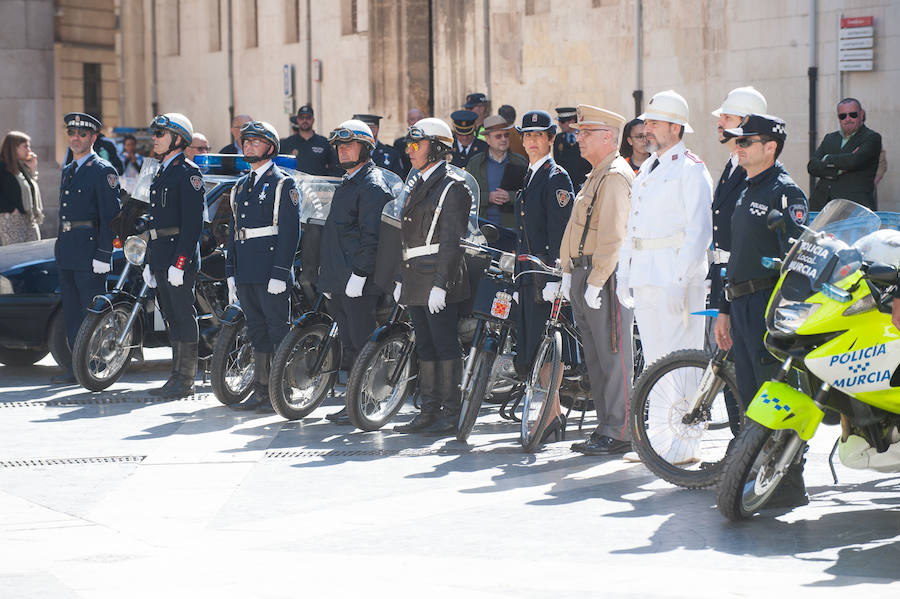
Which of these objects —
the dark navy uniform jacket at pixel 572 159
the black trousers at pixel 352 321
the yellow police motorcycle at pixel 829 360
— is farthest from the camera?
the dark navy uniform jacket at pixel 572 159

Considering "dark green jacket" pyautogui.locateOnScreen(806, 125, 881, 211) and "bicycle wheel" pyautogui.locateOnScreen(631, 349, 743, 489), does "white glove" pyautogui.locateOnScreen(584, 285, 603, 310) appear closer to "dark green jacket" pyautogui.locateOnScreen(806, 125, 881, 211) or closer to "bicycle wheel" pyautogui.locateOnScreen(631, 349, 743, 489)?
"bicycle wheel" pyautogui.locateOnScreen(631, 349, 743, 489)

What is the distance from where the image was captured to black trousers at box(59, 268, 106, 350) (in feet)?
40.5

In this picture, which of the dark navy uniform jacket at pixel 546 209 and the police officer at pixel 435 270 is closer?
the dark navy uniform jacket at pixel 546 209

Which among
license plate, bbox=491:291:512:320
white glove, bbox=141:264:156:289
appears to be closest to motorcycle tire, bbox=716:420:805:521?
license plate, bbox=491:291:512:320

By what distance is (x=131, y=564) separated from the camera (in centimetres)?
649

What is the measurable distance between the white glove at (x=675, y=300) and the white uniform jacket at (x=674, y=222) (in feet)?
0.12

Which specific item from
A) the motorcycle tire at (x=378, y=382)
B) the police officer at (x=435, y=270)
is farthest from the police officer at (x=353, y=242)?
the police officer at (x=435, y=270)

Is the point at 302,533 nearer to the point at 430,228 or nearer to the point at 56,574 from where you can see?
the point at 56,574

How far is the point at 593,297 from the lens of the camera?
349 inches

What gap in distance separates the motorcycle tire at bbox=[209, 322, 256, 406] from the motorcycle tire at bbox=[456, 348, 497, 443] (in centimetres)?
213

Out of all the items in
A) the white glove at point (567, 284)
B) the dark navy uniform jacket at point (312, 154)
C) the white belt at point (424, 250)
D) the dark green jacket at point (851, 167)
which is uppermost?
the dark navy uniform jacket at point (312, 154)

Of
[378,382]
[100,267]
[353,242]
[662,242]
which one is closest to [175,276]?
[100,267]

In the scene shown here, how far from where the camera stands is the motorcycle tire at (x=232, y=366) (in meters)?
11.0

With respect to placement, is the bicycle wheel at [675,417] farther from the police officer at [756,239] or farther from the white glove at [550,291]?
the white glove at [550,291]
